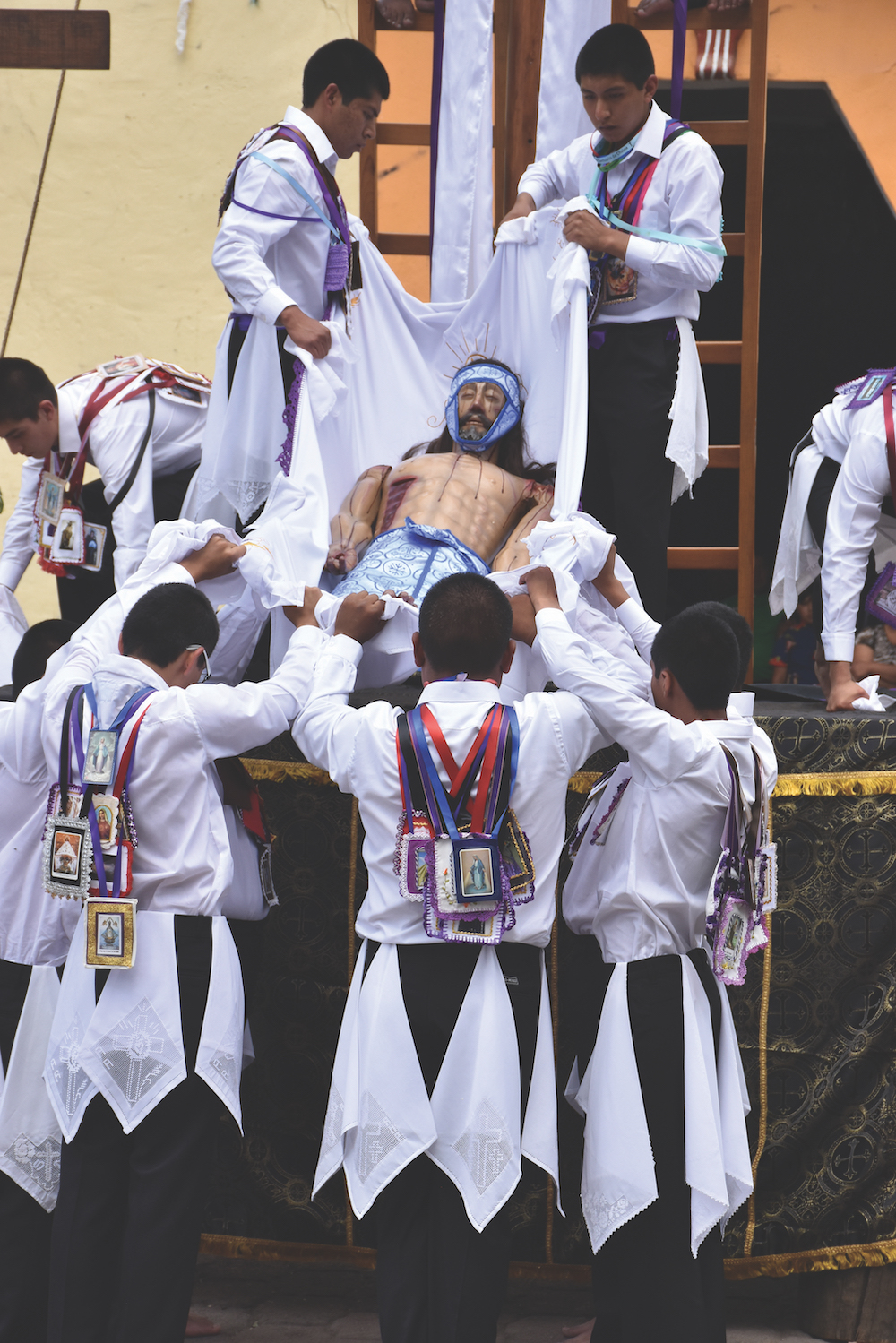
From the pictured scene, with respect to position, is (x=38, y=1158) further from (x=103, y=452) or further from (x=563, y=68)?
(x=563, y=68)

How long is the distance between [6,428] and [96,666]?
154 cm

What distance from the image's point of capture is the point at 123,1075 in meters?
2.31

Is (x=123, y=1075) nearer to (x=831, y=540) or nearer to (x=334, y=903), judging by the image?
(x=334, y=903)

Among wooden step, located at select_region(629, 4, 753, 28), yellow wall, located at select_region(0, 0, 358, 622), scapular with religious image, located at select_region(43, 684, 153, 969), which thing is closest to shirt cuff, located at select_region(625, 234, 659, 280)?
wooden step, located at select_region(629, 4, 753, 28)

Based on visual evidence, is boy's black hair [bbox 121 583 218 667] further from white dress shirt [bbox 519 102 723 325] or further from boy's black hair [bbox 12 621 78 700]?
white dress shirt [bbox 519 102 723 325]

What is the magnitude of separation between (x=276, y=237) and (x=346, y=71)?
475 mm

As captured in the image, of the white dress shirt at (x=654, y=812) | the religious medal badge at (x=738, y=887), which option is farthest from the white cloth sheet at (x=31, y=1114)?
the religious medal badge at (x=738, y=887)

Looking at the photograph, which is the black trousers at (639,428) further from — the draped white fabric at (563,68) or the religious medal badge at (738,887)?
the religious medal badge at (738,887)

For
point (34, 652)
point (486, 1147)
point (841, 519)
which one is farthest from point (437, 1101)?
point (841, 519)

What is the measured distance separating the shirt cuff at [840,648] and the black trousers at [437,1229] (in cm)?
127

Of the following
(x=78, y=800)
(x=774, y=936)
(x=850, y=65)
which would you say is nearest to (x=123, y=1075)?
(x=78, y=800)

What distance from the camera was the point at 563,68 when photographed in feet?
12.9

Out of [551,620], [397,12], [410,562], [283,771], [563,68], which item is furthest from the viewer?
[397,12]

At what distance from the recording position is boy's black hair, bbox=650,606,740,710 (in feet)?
7.61
